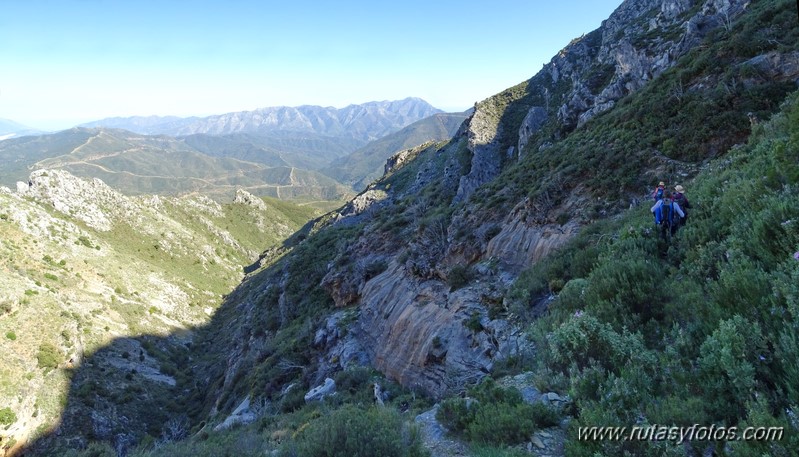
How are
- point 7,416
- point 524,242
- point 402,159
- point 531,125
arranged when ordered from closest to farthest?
1. point 524,242
2. point 7,416
3. point 531,125
4. point 402,159

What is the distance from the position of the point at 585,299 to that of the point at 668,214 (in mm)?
3313

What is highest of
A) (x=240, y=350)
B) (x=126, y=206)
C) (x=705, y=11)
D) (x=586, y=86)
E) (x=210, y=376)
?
(x=705, y=11)

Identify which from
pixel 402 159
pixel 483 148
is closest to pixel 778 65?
pixel 483 148

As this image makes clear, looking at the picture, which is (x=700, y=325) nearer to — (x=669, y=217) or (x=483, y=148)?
(x=669, y=217)

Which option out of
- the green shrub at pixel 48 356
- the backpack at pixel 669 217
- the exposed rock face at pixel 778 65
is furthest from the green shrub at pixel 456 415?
the green shrub at pixel 48 356

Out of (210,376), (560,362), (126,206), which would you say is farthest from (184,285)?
(560,362)

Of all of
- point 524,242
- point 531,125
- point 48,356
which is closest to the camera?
point 524,242

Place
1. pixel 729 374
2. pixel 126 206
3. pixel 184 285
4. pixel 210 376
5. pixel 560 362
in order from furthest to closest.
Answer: pixel 126 206
pixel 184 285
pixel 210 376
pixel 560 362
pixel 729 374

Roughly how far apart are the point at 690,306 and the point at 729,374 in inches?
91.4

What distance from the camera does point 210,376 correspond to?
44.0m

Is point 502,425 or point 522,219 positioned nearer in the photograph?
point 502,425

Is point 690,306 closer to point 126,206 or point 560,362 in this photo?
point 560,362

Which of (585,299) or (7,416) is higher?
(585,299)

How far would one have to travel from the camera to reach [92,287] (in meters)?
53.4
